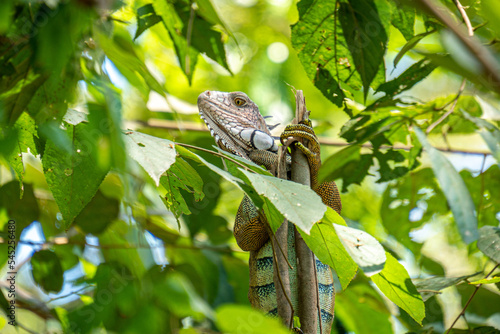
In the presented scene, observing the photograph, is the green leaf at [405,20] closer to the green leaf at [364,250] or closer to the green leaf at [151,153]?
the green leaf at [364,250]

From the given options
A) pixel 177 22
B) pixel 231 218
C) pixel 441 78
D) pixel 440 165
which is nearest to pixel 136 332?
pixel 440 165

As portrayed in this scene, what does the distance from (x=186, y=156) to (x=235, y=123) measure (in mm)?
1307

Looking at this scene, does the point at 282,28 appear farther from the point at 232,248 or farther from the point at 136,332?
the point at 136,332

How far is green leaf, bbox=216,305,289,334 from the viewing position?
0.95 m

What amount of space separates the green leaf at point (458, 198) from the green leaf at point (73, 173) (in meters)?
1.17

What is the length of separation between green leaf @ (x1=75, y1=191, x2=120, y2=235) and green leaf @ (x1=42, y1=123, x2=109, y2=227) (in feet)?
4.71

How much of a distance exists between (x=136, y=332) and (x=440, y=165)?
1.13 m

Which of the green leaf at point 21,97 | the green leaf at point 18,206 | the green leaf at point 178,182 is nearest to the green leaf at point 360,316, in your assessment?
the green leaf at point 178,182

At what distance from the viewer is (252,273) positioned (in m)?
2.87

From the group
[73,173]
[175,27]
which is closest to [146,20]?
[175,27]

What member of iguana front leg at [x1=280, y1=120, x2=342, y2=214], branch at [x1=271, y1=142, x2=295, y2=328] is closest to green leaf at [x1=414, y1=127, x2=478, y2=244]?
branch at [x1=271, y1=142, x2=295, y2=328]

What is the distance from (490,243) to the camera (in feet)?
8.90

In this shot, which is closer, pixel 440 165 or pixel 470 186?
pixel 440 165

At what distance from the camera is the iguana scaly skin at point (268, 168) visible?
8.37ft
